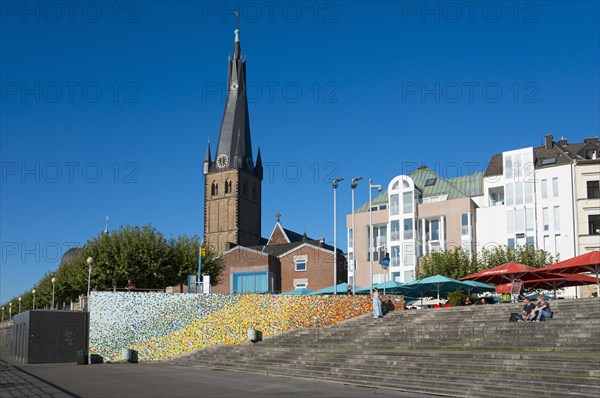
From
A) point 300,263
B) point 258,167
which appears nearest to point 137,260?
point 300,263

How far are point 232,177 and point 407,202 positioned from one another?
172 feet

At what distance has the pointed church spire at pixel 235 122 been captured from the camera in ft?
367

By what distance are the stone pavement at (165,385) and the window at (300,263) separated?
152 feet

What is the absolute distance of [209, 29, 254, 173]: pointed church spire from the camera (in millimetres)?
112000

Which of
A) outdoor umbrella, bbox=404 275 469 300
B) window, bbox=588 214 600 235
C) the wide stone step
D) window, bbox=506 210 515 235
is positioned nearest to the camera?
the wide stone step

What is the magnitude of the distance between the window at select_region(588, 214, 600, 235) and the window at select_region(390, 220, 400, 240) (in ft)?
57.3

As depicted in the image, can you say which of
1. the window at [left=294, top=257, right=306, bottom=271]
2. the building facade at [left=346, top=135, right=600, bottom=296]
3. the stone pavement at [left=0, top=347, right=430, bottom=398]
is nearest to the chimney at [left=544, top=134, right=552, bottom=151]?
the building facade at [left=346, top=135, right=600, bottom=296]

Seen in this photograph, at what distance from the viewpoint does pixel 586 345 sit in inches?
890

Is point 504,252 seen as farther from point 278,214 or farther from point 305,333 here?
point 278,214

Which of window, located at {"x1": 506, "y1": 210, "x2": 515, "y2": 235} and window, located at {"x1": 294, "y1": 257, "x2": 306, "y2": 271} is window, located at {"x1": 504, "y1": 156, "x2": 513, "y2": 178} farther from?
window, located at {"x1": 294, "y1": 257, "x2": 306, "y2": 271}

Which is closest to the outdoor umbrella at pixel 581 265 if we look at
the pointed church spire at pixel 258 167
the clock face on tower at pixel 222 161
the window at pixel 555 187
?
the window at pixel 555 187

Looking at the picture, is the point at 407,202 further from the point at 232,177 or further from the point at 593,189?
the point at 232,177

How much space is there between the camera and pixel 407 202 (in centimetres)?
6706

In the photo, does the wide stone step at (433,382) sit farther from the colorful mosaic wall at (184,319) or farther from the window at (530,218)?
the window at (530,218)
